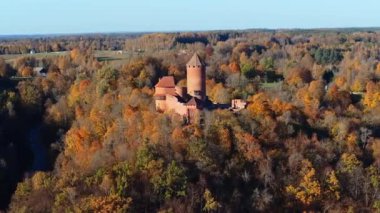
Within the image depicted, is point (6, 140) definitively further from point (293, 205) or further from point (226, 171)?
point (293, 205)

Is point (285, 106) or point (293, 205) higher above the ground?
point (285, 106)

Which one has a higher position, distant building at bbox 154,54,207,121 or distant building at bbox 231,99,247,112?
distant building at bbox 154,54,207,121

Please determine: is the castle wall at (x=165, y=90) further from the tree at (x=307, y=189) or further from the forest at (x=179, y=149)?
the tree at (x=307, y=189)

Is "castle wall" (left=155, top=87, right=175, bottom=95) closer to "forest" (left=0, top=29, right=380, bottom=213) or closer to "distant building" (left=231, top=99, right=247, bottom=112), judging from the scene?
"forest" (left=0, top=29, right=380, bottom=213)

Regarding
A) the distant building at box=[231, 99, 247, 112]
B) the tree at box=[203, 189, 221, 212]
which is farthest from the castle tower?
the tree at box=[203, 189, 221, 212]

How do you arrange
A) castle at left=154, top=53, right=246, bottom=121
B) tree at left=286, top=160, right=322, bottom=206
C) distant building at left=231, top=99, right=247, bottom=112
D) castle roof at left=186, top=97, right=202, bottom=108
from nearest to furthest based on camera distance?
tree at left=286, top=160, right=322, bottom=206 < castle roof at left=186, top=97, right=202, bottom=108 < castle at left=154, top=53, right=246, bottom=121 < distant building at left=231, top=99, right=247, bottom=112

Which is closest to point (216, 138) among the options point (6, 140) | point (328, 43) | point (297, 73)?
point (6, 140)

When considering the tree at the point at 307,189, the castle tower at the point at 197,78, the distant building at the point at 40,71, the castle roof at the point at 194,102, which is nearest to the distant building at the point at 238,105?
the castle tower at the point at 197,78
